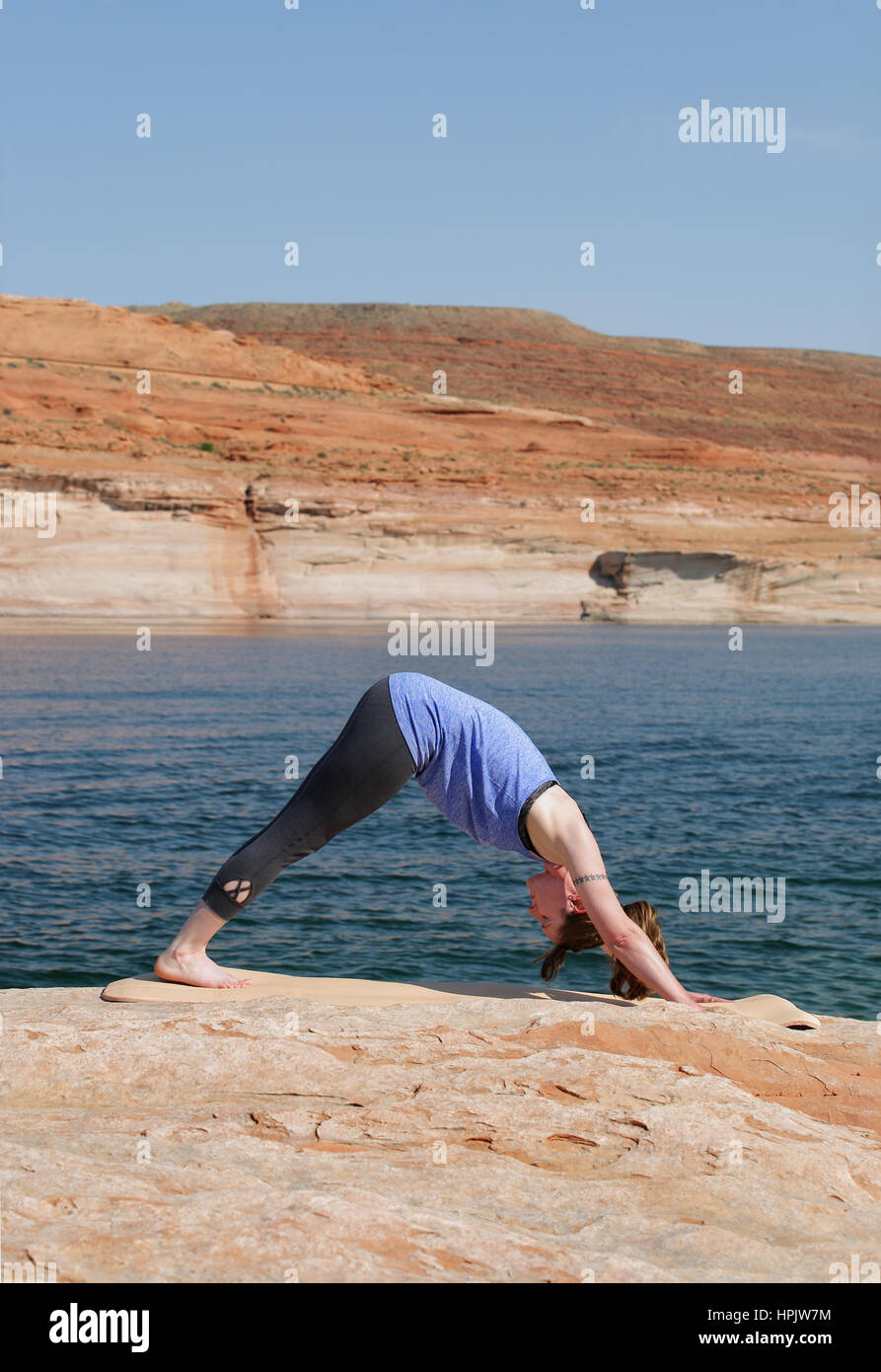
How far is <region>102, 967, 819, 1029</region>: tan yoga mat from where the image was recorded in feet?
18.5

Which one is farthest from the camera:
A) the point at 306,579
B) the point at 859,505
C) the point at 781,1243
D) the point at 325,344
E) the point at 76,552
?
the point at 325,344

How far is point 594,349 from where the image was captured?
443 ft

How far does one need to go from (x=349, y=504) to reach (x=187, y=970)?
46.6 m

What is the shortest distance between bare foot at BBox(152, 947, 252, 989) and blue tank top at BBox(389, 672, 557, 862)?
61.0 inches

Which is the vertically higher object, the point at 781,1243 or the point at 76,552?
the point at 76,552

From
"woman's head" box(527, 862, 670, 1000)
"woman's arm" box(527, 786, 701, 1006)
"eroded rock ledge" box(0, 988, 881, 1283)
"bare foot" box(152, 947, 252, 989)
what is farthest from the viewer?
"bare foot" box(152, 947, 252, 989)

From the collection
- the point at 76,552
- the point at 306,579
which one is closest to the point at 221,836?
the point at 76,552

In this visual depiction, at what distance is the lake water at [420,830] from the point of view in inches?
390

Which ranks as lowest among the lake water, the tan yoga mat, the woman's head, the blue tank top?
the lake water

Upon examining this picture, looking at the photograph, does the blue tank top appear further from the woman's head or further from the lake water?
the lake water

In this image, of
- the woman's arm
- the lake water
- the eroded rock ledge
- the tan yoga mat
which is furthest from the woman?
the lake water
